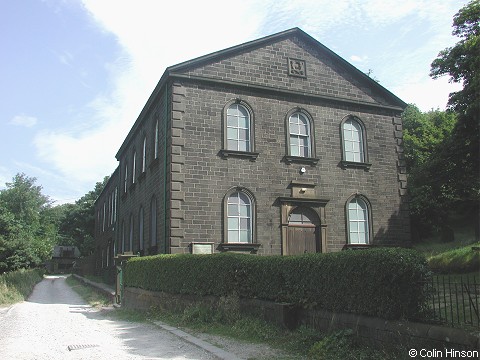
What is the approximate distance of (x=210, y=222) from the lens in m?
15.9

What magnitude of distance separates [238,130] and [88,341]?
9714 mm

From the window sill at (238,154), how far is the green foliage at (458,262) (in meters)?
7.12

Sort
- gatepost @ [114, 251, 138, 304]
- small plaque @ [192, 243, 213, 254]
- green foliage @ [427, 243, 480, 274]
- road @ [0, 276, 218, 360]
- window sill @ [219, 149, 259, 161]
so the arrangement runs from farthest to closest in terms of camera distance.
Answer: gatepost @ [114, 251, 138, 304] → window sill @ [219, 149, 259, 161] → small plaque @ [192, 243, 213, 254] → green foliage @ [427, 243, 480, 274] → road @ [0, 276, 218, 360]

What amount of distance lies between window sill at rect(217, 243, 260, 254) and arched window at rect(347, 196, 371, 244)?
4078 mm

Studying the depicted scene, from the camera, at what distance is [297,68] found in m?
18.6

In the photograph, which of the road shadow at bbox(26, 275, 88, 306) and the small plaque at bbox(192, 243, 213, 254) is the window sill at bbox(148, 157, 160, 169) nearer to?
the small plaque at bbox(192, 243, 213, 254)

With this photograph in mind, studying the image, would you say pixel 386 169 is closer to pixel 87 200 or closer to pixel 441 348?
pixel 441 348

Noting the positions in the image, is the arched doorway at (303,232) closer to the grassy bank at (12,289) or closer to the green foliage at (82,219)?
the grassy bank at (12,289)

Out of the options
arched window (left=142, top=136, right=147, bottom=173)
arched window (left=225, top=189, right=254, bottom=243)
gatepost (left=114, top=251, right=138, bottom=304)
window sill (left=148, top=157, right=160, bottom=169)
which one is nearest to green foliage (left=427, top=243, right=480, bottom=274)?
arched window (left=225, top=189, right=254, bottom=243)

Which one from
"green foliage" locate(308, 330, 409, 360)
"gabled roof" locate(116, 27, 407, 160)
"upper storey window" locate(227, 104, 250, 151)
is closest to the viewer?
→ "green foliage" locate(308, 330, 409, 360)

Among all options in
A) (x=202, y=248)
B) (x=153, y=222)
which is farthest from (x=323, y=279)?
(x=153, y=222)

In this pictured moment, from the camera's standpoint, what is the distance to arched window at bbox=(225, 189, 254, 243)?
1625 cm

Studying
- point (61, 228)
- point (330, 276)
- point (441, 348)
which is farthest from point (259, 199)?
point (61, 228)

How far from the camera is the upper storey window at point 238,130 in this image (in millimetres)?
16891
